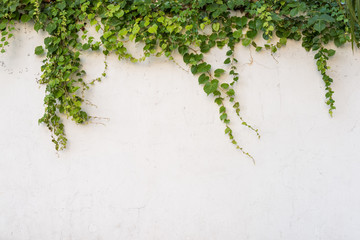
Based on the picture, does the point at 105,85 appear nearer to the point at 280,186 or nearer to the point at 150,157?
the point at 150,157

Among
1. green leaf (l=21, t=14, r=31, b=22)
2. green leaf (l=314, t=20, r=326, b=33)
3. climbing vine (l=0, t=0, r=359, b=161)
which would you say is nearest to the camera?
green leaf (l=314, t=20, r=326, b=33)

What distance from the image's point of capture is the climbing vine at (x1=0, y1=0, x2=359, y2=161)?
2479mm

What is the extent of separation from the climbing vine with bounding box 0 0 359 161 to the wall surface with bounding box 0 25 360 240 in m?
0.09

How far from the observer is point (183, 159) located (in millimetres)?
2562

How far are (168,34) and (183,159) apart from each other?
0.95 meters

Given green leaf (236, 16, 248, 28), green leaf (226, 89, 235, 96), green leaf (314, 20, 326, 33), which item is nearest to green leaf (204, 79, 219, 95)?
green leaf (226, 89, 235, 96)

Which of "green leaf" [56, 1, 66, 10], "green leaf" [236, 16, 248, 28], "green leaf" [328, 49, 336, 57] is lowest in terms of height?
"green leaf" [328, 49, 336, 57]

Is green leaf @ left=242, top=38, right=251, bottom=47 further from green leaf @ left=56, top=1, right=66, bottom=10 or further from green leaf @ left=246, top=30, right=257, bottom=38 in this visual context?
green leaf @ left=56, top=1, right=66, bottom=10

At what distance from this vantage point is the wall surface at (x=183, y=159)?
98.3 inches

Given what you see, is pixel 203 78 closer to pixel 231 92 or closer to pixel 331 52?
pixel 231 92

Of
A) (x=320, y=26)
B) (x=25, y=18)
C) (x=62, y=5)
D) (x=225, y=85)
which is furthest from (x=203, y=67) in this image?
(x=25, y=18)

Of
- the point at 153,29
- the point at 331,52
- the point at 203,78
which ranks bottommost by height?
the point at 203,78

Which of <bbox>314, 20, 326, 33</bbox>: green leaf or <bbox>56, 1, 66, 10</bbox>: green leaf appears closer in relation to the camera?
<bbox>314, 20, 326, 33</bbox>: green leaf

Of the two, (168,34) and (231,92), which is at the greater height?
(168,34)
